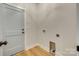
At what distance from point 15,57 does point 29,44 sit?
22cm

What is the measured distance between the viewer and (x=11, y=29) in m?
1.08

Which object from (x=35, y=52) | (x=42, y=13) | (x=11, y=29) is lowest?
(x=35, y=52)

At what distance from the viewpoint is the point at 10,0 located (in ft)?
3.18

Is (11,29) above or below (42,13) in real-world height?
below

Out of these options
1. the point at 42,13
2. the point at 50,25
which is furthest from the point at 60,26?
the point at 42,13

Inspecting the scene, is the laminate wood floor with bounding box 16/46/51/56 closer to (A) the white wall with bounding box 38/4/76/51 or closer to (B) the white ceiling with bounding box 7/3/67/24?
(A) the white wall with bounding box 38/4/76/51

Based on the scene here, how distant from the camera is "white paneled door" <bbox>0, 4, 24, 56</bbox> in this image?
1.07 metres

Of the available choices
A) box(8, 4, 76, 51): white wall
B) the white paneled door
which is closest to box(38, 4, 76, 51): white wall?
box(8, 4, 76, 51): white wall

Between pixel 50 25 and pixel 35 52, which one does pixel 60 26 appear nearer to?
pixel 50 25

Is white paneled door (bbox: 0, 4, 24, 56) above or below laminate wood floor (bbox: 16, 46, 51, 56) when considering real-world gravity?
above

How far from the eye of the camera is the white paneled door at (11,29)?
3.49ft

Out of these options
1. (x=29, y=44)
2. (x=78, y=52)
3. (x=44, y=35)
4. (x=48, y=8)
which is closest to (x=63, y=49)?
(x=78, y=52)

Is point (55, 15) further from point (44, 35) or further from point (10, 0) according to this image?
point (10, 0)

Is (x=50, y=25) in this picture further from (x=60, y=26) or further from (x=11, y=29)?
(x=11, y=29)
